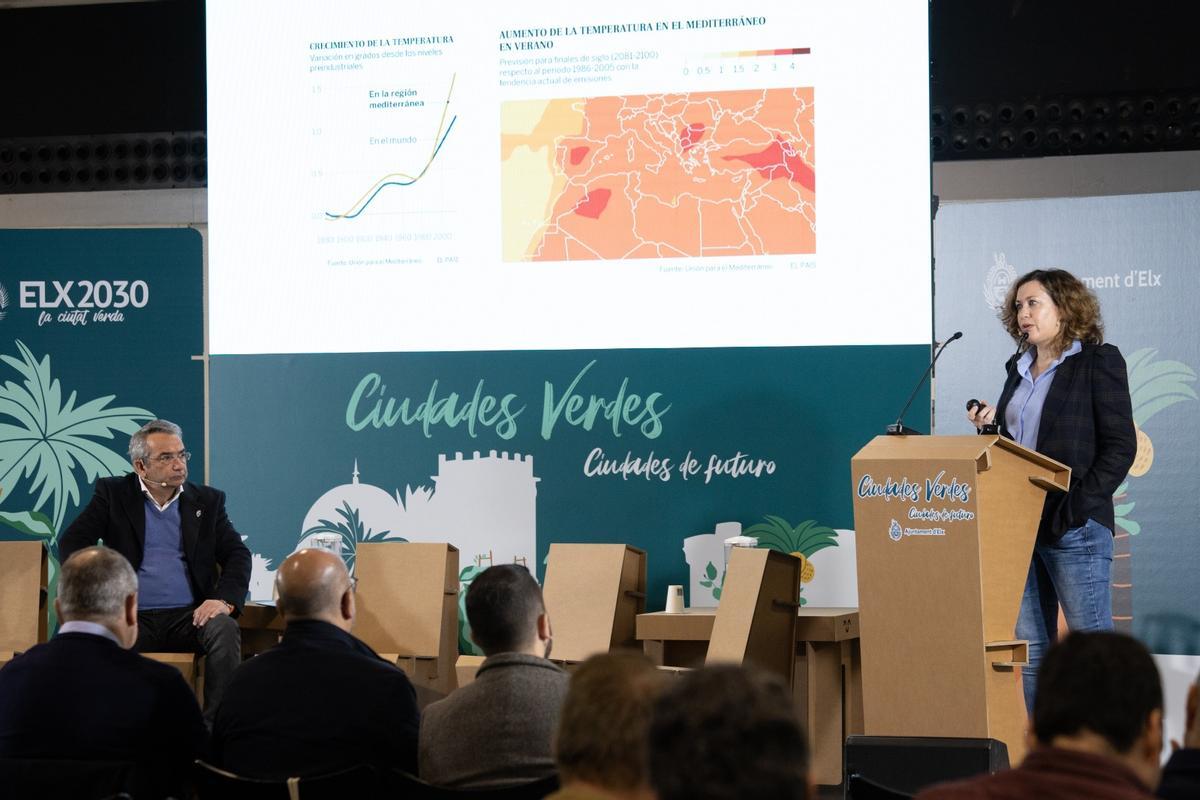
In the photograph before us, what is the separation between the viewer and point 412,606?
509 cm

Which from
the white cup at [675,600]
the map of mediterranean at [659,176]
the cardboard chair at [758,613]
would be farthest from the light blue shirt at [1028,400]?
the white cup at [675,600]

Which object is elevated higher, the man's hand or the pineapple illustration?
the pineapple illustration

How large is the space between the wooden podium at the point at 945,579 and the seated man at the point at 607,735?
7.05 feet

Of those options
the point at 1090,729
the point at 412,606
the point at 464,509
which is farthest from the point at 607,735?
the point at 464,509

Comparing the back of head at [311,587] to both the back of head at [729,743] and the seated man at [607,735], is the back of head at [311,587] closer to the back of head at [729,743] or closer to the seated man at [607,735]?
the seated man at [607,735]

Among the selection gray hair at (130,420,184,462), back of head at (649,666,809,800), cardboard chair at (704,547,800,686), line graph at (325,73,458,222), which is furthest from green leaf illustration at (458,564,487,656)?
back of head at (649,666,809,800)

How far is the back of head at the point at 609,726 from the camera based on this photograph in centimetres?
181

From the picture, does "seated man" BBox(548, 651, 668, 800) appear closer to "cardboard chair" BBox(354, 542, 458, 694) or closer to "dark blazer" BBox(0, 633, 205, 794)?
"dark blazer" BBox(0, 633, 205, 794)

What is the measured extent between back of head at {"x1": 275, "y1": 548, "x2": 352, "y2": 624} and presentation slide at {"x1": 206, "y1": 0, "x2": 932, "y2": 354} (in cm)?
240

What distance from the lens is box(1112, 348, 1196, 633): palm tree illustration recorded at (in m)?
5.68

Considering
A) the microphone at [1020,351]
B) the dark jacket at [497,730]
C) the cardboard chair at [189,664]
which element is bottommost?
the cardboard chair at [189,664]

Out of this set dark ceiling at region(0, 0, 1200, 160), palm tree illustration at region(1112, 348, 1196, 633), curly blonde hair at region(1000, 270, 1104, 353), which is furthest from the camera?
dark ceiling at region(0, 0, 1200, 160)

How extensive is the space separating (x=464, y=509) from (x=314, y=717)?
2.67m

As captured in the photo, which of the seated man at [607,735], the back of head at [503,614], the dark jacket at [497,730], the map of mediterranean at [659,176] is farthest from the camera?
the map of mediterranean at [659,176]
